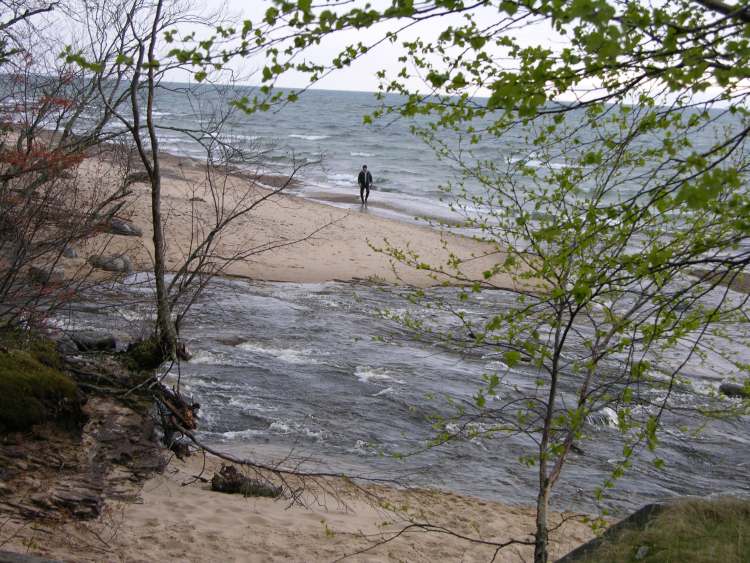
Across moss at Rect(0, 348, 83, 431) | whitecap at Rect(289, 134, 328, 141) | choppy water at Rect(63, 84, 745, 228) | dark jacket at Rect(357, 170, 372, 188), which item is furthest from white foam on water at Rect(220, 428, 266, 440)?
whitecap at Rect(289, 134, 328, 141)

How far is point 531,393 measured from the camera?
11.9 m

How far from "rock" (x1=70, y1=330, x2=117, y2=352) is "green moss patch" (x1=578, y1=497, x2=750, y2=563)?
7.69 meters

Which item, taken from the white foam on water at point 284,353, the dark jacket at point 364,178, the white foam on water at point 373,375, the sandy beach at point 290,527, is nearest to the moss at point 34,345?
the sandy beach at point 290,527

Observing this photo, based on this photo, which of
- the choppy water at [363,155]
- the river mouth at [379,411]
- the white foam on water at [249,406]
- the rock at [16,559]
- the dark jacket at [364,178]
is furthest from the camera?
the dark jacket at [364,178]

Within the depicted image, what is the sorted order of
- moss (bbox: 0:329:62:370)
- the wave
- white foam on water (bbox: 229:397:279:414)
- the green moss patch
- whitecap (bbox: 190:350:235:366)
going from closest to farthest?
the green moss patch → moss (bbox: 0:329:62:370) → white foam on water (bbox: 229:397:279:414) → whitecap (bbox: 190:350:235:366) → the wave

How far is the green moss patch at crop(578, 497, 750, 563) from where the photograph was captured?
5.27m

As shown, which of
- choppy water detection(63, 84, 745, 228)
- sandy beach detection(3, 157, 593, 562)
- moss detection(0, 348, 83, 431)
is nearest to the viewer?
sandy beach detection(3, 157, 593, 562)

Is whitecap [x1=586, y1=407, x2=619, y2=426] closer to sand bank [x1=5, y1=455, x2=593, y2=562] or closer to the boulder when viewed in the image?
sand bank [x1=5, y1=455, x2=593, y2=562]

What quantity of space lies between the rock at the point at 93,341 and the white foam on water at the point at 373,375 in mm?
3940

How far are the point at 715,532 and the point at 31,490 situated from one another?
5527mm

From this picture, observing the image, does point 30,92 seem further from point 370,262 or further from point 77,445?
point 370,262

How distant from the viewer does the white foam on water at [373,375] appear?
12.1 m

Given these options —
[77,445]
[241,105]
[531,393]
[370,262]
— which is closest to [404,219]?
[370,262]

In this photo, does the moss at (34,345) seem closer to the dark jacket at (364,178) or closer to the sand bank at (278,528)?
the sand bank at (278,528)
